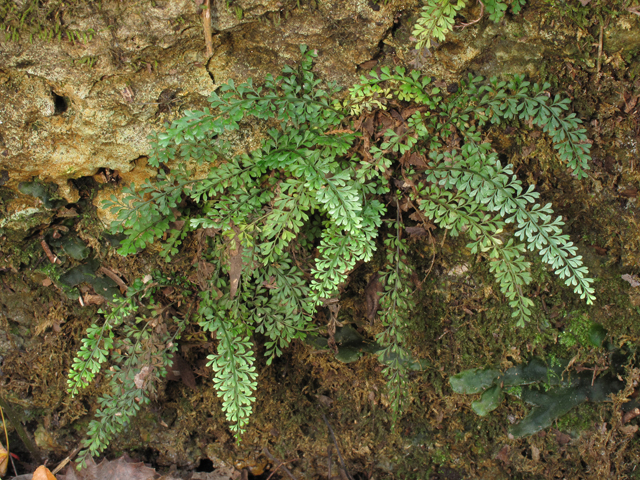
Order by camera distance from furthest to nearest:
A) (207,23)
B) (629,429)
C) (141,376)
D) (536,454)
Result: (536,454) < (141,376) < (629,429) < (207,23)

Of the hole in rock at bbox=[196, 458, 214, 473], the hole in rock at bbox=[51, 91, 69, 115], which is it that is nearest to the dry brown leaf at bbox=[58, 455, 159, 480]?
the hole in rock at bbox=[196, 458, 214, 473]

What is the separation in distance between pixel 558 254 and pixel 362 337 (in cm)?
148

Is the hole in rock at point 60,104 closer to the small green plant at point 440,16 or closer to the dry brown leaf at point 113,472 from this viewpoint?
the small green plant at point 440,16

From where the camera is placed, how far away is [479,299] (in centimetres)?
299

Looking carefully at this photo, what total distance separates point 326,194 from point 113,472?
2.98 metres

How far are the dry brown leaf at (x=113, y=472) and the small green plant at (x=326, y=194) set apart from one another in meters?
0.75

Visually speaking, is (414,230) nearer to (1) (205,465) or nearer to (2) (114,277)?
(2) (114,277)

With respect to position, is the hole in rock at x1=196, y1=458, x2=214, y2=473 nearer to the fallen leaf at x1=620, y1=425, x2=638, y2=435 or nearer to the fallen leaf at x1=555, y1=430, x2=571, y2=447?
the fallen leaf at x1=555, y1=430, x2=571, y2=447

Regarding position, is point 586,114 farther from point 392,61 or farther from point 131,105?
point 131,105

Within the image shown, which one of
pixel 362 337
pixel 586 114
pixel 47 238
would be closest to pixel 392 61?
pixel 586 114

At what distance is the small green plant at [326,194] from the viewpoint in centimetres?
231

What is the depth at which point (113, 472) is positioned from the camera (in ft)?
11.3

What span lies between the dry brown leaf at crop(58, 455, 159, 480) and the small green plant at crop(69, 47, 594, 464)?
75 centimetres

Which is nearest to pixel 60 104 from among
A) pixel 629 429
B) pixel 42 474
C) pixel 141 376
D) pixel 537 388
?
pixel 141 376
